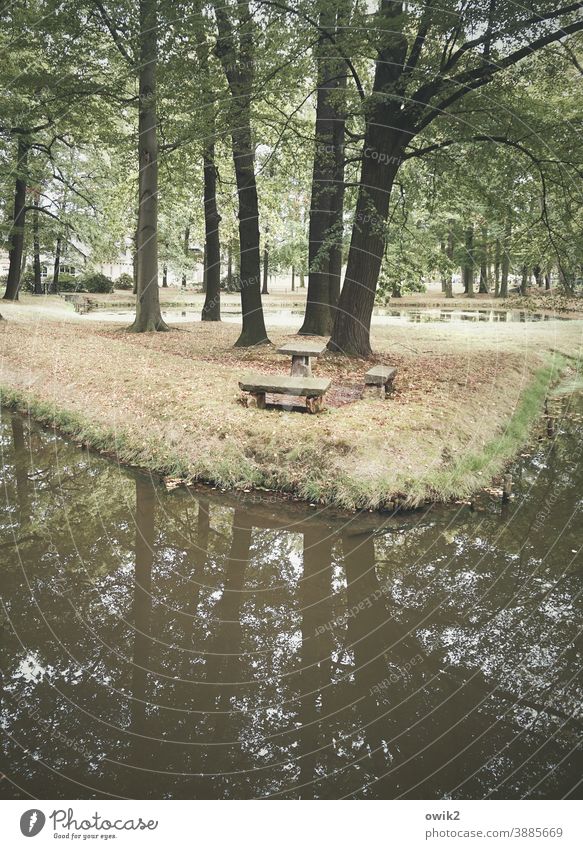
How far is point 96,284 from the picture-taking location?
131 ft

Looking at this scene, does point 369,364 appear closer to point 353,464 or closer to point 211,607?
point 353,464

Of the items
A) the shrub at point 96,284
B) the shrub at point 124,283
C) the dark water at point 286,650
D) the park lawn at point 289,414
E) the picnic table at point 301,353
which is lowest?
the dark water at point 286,650

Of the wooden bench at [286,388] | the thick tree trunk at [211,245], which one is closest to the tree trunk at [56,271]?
the thick tree trunk at [211,245]

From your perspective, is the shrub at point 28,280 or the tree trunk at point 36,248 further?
the shrub at point 28,280

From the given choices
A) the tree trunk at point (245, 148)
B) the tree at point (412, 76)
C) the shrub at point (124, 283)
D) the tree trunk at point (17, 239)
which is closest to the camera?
the tree at point (412, 76)

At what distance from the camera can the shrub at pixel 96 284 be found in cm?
3950

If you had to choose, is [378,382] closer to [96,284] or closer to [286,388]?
[286,388]

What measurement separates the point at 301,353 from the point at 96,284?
3417cm

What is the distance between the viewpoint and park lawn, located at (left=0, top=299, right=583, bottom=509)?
302 inches

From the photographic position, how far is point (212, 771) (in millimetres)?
3199

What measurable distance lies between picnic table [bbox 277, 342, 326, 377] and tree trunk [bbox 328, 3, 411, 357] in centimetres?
279

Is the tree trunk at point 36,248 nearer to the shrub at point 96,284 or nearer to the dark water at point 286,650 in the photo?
the shrub at point 96,284

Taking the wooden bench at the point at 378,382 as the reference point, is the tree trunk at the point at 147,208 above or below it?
above

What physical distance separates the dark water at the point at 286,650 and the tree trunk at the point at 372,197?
660 cm
